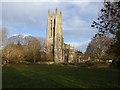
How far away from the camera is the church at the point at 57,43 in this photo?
118625 millimetres

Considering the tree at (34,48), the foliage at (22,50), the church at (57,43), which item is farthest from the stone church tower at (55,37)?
the tree at (34,48)

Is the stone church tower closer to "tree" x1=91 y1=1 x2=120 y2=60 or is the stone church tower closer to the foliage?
the foliage

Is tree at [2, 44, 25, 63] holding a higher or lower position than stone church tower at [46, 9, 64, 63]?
lower

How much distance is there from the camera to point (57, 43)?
123m

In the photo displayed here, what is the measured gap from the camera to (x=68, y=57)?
133 meters

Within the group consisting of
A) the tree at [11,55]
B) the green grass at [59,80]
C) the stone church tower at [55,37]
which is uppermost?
the stone church tower at [55,37]

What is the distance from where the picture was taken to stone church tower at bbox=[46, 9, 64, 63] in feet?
388

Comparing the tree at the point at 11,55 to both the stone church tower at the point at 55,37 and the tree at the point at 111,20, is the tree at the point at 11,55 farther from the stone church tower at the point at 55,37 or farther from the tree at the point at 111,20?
the tree at the point at 111,20

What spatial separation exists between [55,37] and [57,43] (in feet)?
10.0

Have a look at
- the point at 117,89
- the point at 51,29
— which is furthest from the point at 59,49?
the point at 117,89

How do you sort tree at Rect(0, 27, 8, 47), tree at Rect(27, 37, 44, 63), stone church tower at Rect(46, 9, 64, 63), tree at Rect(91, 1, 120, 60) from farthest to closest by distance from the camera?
stone church tower at Rect(46, 9, 64, 63) < tree at Rect(27, 37, 44, 63) < tree at Rect(0, 27, 8, 47) < tree at Rect(91, 1, 120, 60)

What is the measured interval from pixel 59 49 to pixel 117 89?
350 ft

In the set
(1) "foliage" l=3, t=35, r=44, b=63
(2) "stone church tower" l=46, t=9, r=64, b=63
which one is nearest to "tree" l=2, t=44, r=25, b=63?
(1) "foliage" l=3, t=35, r=44, b=63

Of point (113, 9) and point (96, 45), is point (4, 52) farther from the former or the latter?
point (113, 9)
